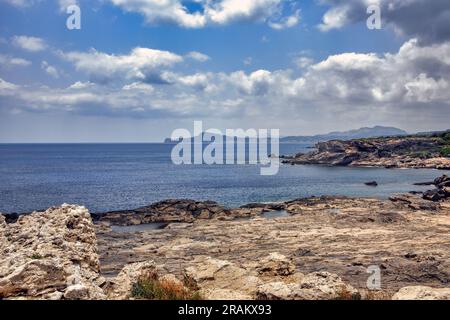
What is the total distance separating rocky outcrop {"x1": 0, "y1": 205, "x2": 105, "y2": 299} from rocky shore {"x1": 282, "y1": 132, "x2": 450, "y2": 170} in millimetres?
140853

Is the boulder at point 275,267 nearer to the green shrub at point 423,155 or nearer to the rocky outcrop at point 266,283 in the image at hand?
the rocky outcrop at point 266,283

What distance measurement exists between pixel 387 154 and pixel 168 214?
130 m

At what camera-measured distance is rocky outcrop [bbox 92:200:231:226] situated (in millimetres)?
56875

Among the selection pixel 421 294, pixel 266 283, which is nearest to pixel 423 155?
pixel 266 283

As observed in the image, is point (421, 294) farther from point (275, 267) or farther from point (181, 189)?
point (181, 189)

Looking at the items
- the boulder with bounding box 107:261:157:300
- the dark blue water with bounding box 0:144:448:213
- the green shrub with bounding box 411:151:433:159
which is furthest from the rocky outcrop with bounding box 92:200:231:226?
the green shrub with bounding box 411:151:433:159

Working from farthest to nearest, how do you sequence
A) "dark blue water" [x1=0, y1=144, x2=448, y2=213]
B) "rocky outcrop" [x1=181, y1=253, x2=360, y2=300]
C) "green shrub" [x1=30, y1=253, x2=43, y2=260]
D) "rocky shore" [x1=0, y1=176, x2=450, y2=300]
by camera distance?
"dark blue water" [x1=0, y1=144, x2=448, y2=213] < "green shrub" [x1=30, y1=253, x2=43, y2=260] < "rocky shore" [x1=0, y1=176, x2=450, y2=300] < "rocky outcrop" [x1=181, y1=253, x2=360, y2=300]

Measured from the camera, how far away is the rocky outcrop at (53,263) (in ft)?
40.6

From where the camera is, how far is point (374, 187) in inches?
3720

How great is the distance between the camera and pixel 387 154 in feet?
545

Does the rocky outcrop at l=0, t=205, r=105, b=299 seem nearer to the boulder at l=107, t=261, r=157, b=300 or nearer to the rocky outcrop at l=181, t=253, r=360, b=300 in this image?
the boulder at l=107, t=261, r=157, b=300

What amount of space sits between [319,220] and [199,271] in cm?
3577

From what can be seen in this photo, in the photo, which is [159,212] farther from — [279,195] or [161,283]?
[161,283]

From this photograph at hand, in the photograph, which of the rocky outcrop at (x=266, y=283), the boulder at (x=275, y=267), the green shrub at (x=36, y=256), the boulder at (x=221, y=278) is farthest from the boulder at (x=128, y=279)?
the boulder at (x=275, y=267)
